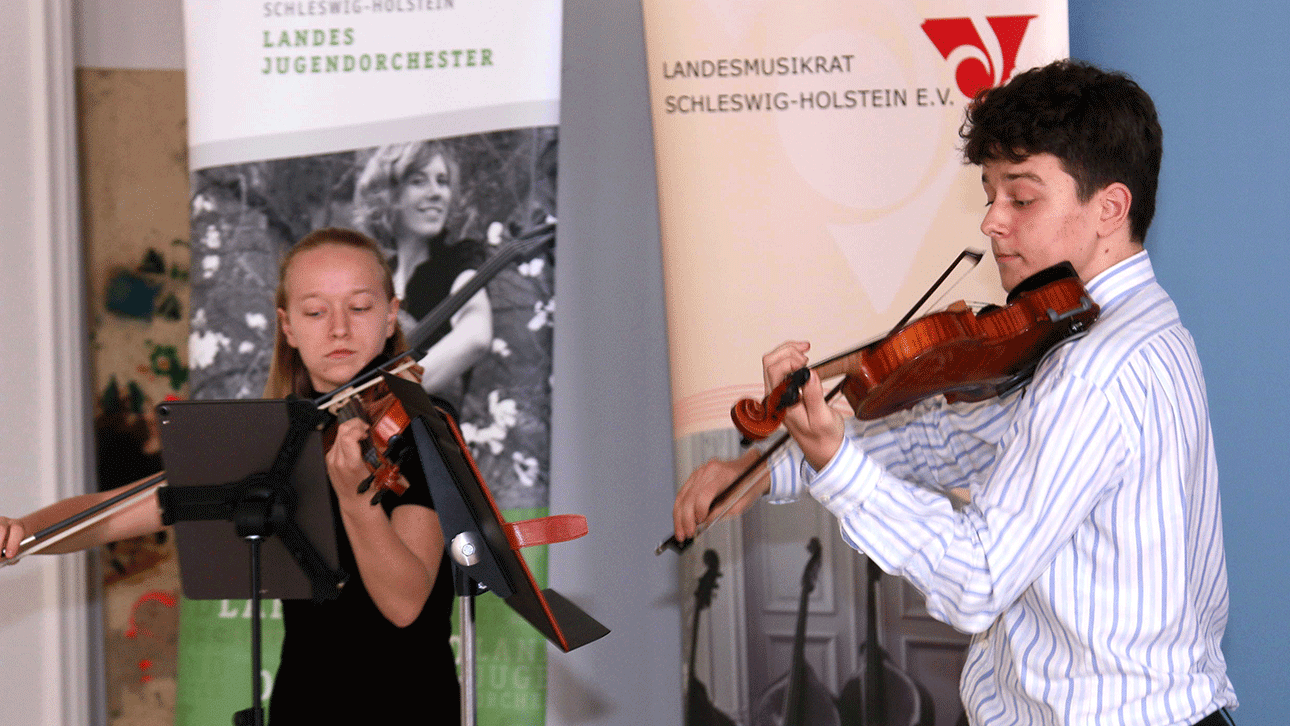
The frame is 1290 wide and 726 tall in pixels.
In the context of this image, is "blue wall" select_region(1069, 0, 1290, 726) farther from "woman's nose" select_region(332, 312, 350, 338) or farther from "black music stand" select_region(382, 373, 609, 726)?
"woman's nose" select_region(332, 312, 350, 338)

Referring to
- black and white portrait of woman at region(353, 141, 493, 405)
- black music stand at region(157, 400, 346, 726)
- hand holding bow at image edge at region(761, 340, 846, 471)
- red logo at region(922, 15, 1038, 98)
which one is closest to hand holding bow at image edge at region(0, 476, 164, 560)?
black music stand at region(157, 400, 346, 726)

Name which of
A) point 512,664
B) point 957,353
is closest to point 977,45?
point 957,353

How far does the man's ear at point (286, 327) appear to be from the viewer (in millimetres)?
2154

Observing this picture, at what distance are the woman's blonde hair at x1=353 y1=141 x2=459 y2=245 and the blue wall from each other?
1856 millimetres

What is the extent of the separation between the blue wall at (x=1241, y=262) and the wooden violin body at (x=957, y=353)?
1.17 meters

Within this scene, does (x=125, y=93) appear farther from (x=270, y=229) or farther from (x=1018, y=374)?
(x=1018, y=374)

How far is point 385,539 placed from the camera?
68.7 inches

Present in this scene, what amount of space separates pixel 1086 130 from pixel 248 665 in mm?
2414

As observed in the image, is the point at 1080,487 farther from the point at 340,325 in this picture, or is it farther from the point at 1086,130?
the point at 340,325

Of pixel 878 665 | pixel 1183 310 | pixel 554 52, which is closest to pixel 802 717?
pixel 878 665

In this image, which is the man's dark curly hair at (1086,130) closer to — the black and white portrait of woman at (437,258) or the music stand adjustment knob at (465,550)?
the music stand adjustment knob at (465,550)

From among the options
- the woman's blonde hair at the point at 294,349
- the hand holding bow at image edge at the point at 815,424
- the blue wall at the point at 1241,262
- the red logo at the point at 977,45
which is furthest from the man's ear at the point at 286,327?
the blue wall at the point at 1241,262

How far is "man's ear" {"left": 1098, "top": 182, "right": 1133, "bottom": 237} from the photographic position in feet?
4.62

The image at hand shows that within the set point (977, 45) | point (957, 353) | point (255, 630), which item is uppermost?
point (977, 45)
